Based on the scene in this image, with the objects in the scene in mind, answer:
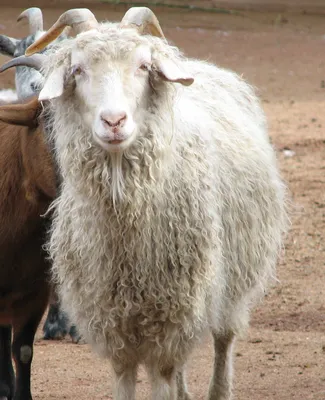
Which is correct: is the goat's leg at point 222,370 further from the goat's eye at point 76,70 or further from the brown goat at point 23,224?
the goat's eye at point 76,70

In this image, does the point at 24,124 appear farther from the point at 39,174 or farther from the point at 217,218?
the point at 217,218

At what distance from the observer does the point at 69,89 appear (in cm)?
547

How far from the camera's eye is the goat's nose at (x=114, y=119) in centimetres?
510

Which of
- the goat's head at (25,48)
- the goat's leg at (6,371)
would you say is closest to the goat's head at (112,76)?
the goat's leg at (6,371)

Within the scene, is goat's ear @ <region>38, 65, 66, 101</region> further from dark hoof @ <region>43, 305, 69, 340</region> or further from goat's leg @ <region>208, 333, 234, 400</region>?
dark hoof @ <region>43, 305, 69, 340</region>

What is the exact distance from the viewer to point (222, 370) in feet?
22.4

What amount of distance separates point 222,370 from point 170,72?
2082 millimetres

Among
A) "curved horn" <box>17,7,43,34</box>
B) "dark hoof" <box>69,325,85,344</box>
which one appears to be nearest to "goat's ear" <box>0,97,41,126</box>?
"dark hoof" <box>69,325,85,344</box>

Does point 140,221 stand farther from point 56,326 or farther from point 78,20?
point 56,326

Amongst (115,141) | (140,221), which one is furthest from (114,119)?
(140,221)

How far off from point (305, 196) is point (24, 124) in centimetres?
605

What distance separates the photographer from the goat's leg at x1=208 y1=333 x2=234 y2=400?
6.77 meters

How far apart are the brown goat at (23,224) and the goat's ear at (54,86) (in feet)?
3.30

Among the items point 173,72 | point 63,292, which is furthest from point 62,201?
point 173,72
